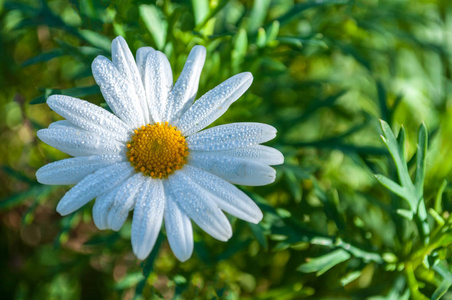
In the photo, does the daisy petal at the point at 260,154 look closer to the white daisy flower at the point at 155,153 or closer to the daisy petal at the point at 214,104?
the white daisy flower at the point at 155,153

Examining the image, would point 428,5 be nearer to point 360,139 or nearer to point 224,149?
point 360,139

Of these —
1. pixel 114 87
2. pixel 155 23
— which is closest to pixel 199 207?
pixel 114 87

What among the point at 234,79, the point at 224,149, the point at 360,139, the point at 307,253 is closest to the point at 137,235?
the point at 224,149

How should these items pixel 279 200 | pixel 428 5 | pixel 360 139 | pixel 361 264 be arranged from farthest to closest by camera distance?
pixel 428 5, pixel 360 139, pixel 279 200, pixel 361 264

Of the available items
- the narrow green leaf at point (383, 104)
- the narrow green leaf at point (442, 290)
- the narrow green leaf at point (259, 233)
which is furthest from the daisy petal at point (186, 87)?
the narrow green leaf at point (442, 290)

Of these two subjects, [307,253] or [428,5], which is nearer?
[307,253]

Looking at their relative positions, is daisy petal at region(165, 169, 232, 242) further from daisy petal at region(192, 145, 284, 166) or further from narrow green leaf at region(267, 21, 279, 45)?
narrow green leaf at region(267, 21, 279, 45)

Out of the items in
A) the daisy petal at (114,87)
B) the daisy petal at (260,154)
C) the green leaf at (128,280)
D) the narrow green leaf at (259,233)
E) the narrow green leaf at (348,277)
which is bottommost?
the green leaf at (128,280)
